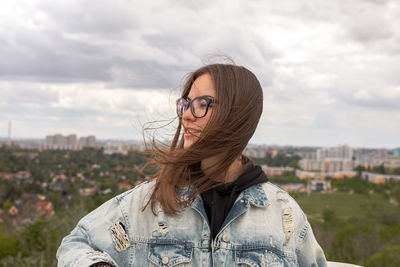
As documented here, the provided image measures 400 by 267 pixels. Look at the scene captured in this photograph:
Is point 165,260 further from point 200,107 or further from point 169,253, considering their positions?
point 200,107

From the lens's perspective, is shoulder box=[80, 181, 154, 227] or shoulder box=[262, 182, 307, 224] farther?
shoulder box=[262, 182, 307, 224]

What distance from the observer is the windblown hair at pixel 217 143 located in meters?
1.28

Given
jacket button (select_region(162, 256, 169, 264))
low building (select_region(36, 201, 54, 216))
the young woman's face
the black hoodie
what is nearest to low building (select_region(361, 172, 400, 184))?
low building (select_region(36, 201, 54, 216))

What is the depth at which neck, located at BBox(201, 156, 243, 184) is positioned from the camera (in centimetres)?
135

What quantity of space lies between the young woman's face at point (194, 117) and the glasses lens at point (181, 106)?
2cm

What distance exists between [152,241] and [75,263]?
10.8 inches

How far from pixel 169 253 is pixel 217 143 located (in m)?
0.38

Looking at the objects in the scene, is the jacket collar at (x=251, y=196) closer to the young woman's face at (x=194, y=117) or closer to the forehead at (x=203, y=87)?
the young woman's face at (x=194, y=117)

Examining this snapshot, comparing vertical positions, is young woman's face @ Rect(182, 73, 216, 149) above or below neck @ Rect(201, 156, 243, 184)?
above

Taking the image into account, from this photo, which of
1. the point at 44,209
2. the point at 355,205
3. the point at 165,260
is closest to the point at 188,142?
the point at 165,260

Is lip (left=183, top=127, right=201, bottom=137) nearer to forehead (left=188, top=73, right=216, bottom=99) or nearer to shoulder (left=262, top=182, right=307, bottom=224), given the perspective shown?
forehead (left=188, top=73, right=216, bottom=99)

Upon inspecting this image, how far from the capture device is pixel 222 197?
1355mm

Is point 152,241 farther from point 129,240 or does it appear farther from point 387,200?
point 387,200

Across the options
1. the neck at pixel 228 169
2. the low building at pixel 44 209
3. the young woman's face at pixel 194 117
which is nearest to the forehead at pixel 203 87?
the young woman's face at pixel 194 117
